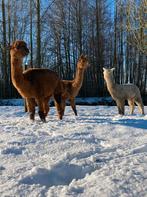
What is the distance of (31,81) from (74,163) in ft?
12.0

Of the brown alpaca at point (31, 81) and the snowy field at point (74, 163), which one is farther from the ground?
the brown alpaca at point (31, 81)

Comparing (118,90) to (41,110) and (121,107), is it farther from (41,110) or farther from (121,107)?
(41,110)

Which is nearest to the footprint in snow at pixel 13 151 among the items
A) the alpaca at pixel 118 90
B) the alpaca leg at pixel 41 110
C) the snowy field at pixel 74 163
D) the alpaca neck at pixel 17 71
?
the snowy field at pixel 74 163

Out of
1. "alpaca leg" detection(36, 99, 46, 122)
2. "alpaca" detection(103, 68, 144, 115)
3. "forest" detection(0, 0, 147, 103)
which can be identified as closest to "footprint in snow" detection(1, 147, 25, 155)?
"alpaca leg" detection(36, 99, 46, 122)

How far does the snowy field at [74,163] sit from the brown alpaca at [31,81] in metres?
1.58

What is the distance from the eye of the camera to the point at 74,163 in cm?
385

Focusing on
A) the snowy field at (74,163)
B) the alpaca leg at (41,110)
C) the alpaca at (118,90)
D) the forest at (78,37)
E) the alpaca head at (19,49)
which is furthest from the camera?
the forest at (78,37)

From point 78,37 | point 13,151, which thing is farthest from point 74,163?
point 78,37

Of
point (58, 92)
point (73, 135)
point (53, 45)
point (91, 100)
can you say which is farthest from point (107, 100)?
point (73, 135)

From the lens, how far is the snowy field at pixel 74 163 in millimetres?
3205

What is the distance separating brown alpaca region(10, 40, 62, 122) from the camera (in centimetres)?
705

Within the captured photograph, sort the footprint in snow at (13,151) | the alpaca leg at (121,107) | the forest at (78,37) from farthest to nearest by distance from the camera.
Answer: the forest at (78,37) → the alpaca leg at (121,107) → the footprint in snow at (13,151)

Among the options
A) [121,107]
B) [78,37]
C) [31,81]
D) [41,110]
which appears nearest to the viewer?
[31,81]

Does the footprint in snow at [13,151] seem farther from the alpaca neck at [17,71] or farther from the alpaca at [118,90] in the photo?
the alpaca at [118,90]
